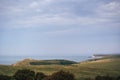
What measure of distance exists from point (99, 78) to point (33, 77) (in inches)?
562

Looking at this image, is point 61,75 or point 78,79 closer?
point 61,75

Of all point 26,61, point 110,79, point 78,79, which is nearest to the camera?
point 110,79

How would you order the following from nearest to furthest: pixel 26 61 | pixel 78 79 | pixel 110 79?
pixel 110 79, pixel 78 79, pixel 26 61

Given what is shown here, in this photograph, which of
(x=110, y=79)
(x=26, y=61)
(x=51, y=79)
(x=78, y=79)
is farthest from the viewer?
(x=26, y=61)

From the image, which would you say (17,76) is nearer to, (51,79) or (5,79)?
(5,79)

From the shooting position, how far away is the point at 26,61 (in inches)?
5802

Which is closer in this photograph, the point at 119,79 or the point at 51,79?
the point at 51,79

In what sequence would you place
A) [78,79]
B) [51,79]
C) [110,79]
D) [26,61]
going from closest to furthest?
[51,79] < [110,79] < [78,79] < [26,61]

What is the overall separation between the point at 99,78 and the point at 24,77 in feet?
52.6

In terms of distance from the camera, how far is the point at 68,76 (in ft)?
185

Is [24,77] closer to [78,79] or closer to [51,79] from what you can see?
[51,79]

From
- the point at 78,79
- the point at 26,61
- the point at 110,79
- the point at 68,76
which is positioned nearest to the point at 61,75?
the point at 68,76

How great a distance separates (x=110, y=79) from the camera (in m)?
58.2

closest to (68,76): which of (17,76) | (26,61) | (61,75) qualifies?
(61,75)
